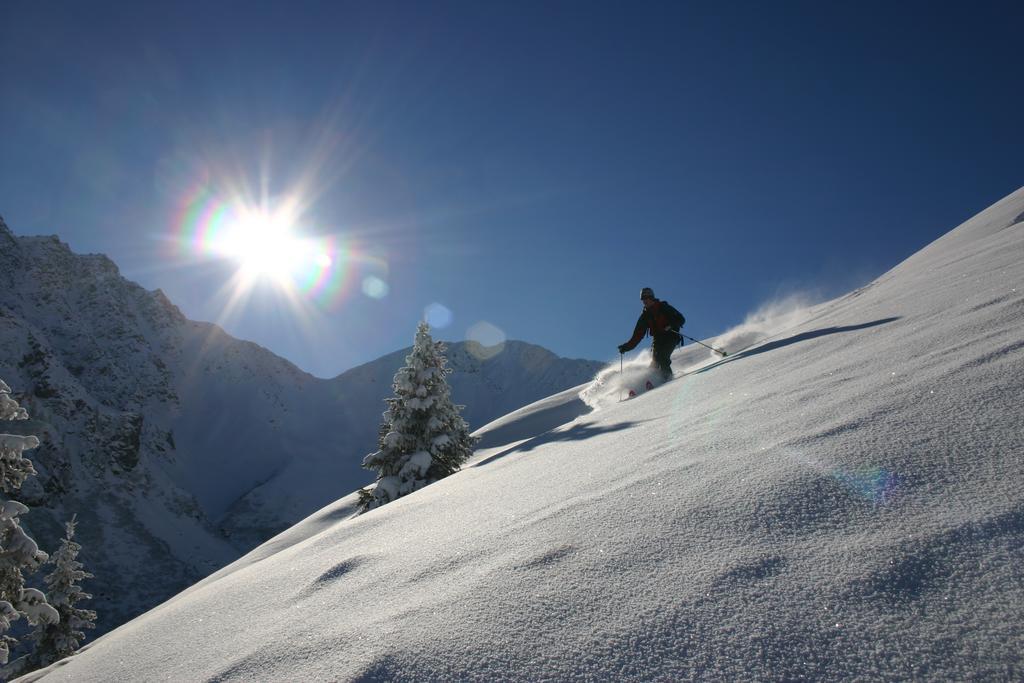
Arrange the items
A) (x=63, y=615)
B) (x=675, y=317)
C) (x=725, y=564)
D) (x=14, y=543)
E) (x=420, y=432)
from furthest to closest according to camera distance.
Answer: (x=63, y=615) < (x=420, y=432) < (x=675, y=317) < (x=14, y=543) < (x=725, y=564)

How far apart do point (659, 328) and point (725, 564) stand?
→ 9.47m

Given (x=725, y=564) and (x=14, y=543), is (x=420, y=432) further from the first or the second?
(x=725, y=564)

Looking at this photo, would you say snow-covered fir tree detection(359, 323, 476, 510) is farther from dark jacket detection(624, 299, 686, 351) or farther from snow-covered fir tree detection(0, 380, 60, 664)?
snow-covered fir tree detection(0, 380, 60, 664)

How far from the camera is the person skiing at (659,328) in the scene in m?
10.7

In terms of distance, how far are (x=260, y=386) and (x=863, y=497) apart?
14219cm

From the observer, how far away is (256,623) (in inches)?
116

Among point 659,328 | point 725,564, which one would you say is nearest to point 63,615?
point 659,328

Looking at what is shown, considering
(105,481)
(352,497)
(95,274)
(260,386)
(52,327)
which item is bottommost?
(352,497)

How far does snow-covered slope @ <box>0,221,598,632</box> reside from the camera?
228 ft

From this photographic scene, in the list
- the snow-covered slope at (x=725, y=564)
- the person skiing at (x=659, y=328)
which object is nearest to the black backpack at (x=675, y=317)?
the person skiing at (x=659, y=328)

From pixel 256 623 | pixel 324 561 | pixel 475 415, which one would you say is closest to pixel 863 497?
pixel 256 623

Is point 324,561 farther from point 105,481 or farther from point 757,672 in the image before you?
point 105,481

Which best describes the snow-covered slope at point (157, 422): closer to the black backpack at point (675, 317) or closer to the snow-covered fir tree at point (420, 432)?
the snow-covered fir tree at point (420, 432)

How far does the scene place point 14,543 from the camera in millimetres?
8195
